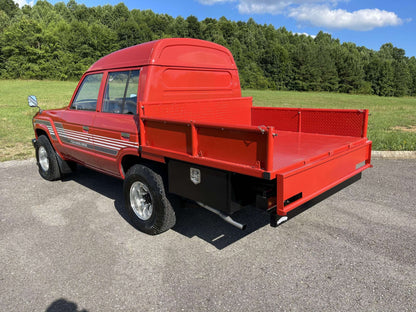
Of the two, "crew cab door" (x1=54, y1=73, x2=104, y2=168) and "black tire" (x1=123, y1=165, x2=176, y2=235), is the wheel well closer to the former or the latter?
"black tire" (x1=123, y1=165, x2=176, y2=235)

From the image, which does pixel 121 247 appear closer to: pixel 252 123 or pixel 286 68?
pixel 252 123

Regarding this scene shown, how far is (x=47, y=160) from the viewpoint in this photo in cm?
612

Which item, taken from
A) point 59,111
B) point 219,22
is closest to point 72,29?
point 219,22

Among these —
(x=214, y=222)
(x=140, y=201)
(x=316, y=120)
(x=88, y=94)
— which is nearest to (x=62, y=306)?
(x=140, y=201)

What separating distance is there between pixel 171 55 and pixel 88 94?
60.5 inches

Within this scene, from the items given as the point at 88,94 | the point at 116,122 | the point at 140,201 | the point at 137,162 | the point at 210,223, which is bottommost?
the point at 210,223

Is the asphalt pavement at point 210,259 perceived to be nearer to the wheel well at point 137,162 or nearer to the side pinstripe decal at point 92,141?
the wheel well at point 137,162

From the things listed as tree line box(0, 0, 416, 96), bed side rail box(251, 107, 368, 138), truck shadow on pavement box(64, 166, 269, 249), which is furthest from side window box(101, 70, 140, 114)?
tree line box(0, 0, 416, 96)

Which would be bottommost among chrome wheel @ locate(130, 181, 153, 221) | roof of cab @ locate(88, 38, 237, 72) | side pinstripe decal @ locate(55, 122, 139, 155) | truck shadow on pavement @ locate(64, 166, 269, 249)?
truck shadow on pavement @ locate(64, 166, 269, 249)

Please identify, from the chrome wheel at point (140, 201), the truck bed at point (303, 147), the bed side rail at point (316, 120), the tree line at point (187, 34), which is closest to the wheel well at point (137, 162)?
the chrome wheel at point (140, 201)

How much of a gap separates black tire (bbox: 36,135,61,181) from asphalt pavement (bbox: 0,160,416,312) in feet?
2.97

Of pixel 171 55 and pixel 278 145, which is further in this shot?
pixel 171 55

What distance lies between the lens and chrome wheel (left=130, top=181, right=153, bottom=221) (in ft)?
13.2

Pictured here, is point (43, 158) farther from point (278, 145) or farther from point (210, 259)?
point (278, 145)
